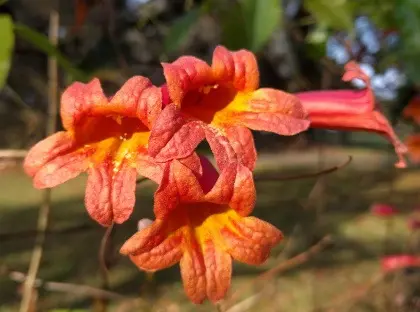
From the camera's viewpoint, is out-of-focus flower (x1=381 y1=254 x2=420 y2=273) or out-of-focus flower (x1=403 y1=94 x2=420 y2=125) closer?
out-of-focus flower (x1=403 y1=94 x2=420 y2=125)

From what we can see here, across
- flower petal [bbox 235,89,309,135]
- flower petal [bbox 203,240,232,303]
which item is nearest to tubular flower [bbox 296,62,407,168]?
flower petal [bbox 235,89,309,135]

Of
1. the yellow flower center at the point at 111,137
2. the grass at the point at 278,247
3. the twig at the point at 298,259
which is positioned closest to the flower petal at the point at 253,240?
the yellow flower center at the point at 111,137

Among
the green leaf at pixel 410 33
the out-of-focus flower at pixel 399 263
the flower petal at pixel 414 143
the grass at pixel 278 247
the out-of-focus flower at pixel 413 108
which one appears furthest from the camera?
the grass at pixel 278 247

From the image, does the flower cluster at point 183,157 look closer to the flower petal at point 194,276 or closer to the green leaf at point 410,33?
the flower petal at point 194,276

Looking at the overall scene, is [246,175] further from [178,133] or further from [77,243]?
[77,243]

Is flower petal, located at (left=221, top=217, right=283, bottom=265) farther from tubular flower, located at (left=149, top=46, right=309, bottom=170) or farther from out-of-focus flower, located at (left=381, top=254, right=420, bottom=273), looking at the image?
out-of-focus flower, located at (left=381, top=254, right=420, bottom=273)

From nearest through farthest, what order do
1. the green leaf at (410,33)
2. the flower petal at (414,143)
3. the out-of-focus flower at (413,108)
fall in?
1. the green leaf at (410,33)
2. the out-of-focus flower at (413,108)
3. the flower petal at (414,143)

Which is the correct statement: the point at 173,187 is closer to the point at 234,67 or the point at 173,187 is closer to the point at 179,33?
the point at 234,67
